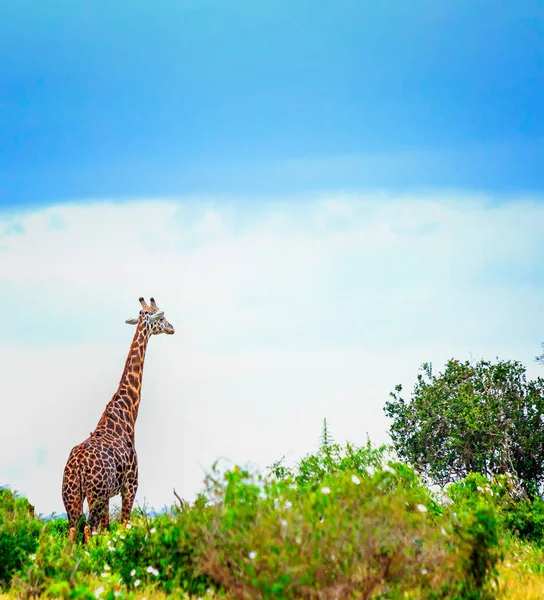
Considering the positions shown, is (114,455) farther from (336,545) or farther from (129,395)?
(336,545)

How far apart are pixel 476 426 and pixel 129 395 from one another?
10.6 m

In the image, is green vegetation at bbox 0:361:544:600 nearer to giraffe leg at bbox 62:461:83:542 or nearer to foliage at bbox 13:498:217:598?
foliage at bbox 13:498:217:598

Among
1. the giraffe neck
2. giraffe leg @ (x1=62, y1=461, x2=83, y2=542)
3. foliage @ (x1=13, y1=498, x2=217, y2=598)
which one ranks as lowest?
foliage @ (x1=13, y1=498, x2=217, y2=598)

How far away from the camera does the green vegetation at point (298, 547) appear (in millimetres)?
7320

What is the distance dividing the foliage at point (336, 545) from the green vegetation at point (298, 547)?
13mm

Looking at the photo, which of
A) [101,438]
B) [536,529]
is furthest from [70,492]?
[536,529]

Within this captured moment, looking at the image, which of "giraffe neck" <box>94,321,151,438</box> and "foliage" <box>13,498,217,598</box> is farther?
"giraffe neck" <box>94,321,151,438</box>

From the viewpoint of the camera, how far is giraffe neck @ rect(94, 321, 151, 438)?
14875 millimetres

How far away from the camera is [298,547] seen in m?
7.23

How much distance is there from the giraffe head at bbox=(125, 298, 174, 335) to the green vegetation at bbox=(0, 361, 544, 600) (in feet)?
13.1

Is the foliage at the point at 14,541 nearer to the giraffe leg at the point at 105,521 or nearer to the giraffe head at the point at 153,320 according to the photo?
the giraffe leg at the point at 105,521

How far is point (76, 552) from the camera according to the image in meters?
11.2

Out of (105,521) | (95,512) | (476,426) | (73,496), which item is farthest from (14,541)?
(476,426)

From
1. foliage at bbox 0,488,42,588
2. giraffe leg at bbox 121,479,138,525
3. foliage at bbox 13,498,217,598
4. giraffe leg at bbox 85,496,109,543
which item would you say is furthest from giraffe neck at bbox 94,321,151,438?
foliage at bbox 13,498,217,598
